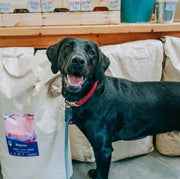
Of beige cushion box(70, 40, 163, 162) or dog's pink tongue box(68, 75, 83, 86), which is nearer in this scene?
dog's pink tongue box(68, 75, 83, 86)

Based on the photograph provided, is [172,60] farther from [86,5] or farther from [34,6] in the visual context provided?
[34,6]

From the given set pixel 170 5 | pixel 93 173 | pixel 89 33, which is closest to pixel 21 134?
pixel 93 173

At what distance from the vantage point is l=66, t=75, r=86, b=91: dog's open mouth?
916mm

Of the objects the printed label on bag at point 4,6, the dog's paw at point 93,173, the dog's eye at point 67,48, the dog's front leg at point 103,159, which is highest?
the printed label on bag at point 4,6

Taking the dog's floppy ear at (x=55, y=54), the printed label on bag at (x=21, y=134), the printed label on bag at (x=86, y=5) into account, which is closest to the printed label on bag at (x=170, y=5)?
the printed label on bag at (x=86, y=5)

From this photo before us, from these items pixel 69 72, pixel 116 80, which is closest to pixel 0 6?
pixel 69 72

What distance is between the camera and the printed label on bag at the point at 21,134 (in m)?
1.11

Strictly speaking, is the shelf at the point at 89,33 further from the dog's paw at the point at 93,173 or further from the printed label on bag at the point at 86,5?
the dog's paw at the point at 93,173

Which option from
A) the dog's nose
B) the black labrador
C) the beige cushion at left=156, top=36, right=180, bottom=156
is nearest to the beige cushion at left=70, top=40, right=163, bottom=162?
the beige cushion at left=156, top=36, right=180, bottom=156

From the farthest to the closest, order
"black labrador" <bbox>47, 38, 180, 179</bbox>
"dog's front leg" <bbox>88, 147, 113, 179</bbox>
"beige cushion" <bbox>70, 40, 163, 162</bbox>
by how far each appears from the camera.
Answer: "beige cushion" <bbox>70, 40, 163, 162</bbox> < "dog's front leg" <bbox>88, 147, 113, 179</bbox> < "black labrador" <bbox>47, 38, 180, 179</bbox>

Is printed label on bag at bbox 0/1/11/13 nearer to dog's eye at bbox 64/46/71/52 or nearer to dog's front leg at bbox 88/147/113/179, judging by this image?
dog's eye at bbox 64/46/71/52

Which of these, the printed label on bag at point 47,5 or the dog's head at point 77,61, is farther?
the printed label on bag at point 47,5

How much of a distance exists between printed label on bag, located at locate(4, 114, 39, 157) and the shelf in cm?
57

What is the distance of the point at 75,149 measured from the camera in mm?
1407
